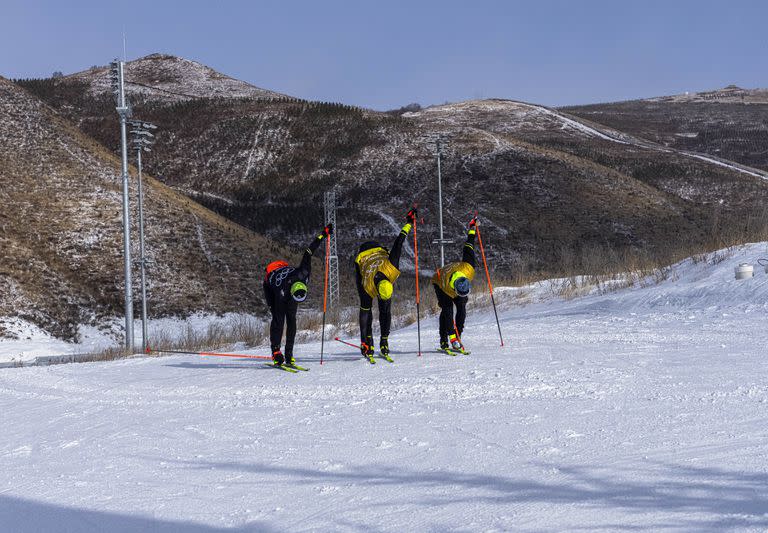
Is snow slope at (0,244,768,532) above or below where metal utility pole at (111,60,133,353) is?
below

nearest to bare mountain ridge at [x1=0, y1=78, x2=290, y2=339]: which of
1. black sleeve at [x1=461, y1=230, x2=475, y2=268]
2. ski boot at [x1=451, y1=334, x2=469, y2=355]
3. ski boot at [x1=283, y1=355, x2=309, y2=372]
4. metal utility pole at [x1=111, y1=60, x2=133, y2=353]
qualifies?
metal utility pole at [x1=111, y1=60, x2=133, y2=353]

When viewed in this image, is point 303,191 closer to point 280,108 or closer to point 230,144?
point 230,144

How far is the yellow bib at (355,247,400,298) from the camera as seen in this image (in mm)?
11656

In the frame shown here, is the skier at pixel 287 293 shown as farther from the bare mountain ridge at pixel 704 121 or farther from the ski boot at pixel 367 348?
the bare mountain ridge at pixel 704 121

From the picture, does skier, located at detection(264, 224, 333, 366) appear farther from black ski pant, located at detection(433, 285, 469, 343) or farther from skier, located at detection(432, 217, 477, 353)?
black ski pant, located at detection(433, 285, 469, 343)

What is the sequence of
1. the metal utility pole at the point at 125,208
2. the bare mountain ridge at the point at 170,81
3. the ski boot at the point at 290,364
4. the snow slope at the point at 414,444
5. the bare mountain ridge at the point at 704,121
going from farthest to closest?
1. the bare mountain ridge at the point at 704,121
2. the bare mountain ridge at the point at 170,81
3. the metal utility pole at the point at 125,208
4. the ski boot at the point at 290,364
5. the snow slope at the point at 414,444

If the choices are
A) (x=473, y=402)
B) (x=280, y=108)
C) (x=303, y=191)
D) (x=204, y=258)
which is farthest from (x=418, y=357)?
(x=280, y=108)

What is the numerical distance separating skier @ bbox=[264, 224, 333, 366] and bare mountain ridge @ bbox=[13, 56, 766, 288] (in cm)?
4558

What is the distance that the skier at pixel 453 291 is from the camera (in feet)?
38.4

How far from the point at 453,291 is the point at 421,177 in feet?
211

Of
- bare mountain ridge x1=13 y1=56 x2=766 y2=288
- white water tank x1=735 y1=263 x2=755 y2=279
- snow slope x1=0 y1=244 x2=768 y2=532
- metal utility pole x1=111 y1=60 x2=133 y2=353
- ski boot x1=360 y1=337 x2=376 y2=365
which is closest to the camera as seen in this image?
snow slope x1=0 y1=244 x2=768 y2=532

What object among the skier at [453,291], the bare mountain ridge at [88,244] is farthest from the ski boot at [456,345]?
the bare mountain ridge at [88,244]

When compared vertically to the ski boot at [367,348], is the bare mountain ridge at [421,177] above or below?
above

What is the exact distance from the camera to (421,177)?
248 feet
